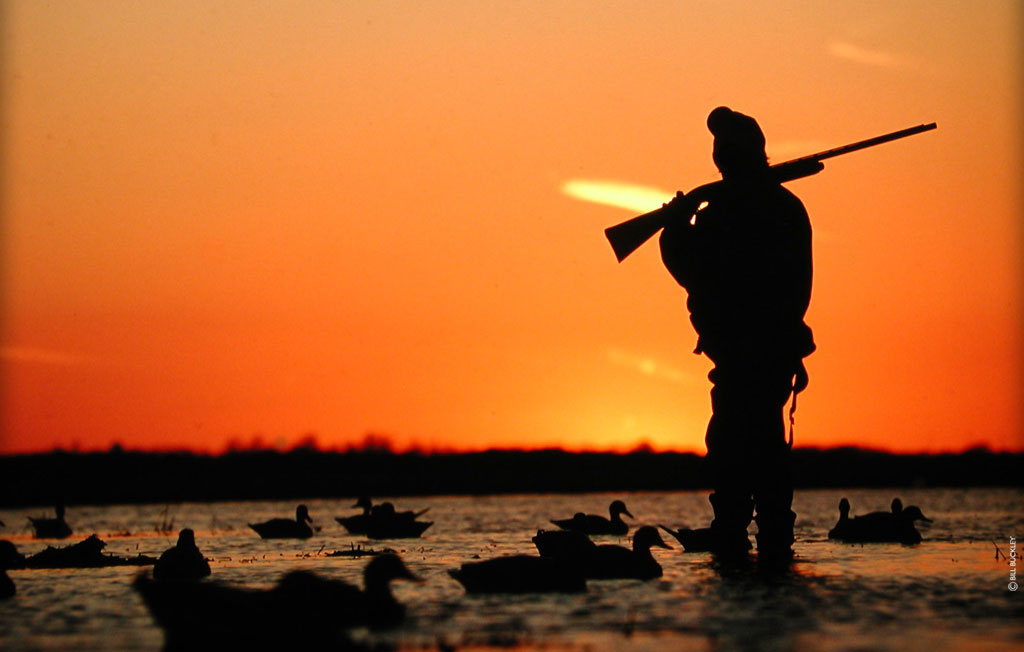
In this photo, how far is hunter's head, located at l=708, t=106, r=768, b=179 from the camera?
50.8 ft

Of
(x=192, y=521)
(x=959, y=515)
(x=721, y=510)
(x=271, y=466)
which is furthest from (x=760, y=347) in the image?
(x=271, y=466)

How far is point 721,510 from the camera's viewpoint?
51.5 ft

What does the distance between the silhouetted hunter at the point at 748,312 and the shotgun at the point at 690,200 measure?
73 millimetres

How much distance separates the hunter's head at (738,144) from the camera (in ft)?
50.8

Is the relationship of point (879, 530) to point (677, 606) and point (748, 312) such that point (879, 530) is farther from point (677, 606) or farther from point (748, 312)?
point (677, 606)

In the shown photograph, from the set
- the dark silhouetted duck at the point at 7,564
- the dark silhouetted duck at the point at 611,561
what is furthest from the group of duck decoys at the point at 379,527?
the dark silhouetted duck at the point at 611,561

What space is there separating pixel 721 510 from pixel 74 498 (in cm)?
4451

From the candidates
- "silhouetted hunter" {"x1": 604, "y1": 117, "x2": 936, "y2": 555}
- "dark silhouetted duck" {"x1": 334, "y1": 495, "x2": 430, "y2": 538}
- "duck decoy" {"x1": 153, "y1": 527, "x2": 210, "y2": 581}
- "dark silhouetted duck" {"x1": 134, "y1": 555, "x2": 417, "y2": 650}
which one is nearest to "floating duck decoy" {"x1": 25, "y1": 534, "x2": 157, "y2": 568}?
"duck decoy" {"x1": 153, "y1": 527, "x2": 210, "y2": 581}

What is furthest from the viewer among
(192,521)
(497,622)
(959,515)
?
(192,521)

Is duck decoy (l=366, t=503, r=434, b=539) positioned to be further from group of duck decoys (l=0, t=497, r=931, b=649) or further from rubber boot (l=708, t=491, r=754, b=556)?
rubber boot (l=708, t=491, r=754, b=556)

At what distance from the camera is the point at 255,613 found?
9852 millimetres

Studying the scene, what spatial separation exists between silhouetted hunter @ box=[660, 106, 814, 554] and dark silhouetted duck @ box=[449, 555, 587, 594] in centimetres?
317

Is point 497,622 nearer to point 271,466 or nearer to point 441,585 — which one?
point 441,585

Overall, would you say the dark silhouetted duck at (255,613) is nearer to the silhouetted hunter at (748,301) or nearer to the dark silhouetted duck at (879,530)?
the silhouetted hunter at (748,301)
